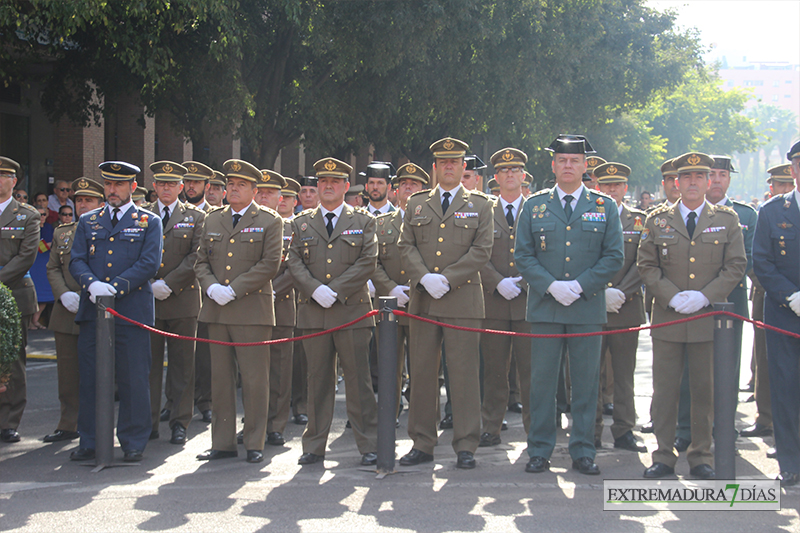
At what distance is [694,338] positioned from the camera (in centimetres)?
593

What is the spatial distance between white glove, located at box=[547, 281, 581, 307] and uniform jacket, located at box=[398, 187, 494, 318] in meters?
0.64

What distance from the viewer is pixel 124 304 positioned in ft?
21.5

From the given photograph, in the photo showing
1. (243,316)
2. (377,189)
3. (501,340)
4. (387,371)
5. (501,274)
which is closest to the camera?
(387,371)

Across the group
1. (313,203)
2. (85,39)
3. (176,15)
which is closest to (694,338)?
(313,203)

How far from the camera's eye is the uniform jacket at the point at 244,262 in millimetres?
6504

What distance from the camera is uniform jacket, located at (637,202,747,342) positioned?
595cm

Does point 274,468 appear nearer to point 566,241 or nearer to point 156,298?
point 156,298

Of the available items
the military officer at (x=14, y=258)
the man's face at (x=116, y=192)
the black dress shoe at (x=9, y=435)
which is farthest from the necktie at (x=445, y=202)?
the black dress shoe at (x=9, y=435)

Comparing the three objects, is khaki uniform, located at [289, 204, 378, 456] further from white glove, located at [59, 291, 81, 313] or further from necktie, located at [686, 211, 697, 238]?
necktie, located at [686, 211, 697, 238]

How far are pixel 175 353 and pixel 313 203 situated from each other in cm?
289

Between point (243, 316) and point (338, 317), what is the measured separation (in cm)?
76

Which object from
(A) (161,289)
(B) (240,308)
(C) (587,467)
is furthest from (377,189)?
(C) (587,467)

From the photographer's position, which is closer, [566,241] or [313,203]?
[566,241]

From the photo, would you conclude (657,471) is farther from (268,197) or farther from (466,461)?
(268,197)
